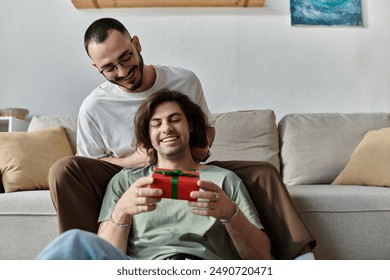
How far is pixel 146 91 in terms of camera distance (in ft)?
5.57

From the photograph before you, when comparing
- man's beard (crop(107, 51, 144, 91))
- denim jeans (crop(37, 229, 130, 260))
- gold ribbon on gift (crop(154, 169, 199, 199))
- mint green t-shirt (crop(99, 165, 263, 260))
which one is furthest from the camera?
man's beard (crop(107, 51, 144, 91))

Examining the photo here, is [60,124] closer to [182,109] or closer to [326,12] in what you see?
[182,109]

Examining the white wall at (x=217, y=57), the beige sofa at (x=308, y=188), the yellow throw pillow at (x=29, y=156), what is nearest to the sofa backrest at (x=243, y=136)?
the beige sofa at (x=308, y=188)

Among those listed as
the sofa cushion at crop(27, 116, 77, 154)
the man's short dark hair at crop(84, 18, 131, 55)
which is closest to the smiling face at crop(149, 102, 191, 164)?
the man's short dark hair at crop(84, 18, 131, 55)

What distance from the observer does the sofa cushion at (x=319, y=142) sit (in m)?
2.19

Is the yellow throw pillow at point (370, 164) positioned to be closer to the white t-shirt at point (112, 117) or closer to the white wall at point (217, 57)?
the white wall at point (217, 57)

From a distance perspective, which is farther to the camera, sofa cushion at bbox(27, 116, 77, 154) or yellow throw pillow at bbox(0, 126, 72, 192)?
sofa cushion at bbox(27, 116, 77, 154)

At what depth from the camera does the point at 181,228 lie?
127cm

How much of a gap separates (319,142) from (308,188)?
441 mm

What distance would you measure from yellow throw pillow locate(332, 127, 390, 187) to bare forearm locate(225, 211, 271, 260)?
81cm

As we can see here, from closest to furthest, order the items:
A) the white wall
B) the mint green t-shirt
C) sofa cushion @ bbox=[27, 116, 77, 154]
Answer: the mint green t-shirt → sofa cushion @ bbox=[27, 116, 77, 154] → the white wall

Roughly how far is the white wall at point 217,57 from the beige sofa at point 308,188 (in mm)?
285

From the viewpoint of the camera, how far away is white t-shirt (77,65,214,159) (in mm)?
1698

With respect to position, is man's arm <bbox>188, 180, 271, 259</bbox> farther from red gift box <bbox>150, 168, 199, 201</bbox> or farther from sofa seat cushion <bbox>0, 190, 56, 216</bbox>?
sofa seat cushion <bbox>0, 190, 56, 216</bbox>
